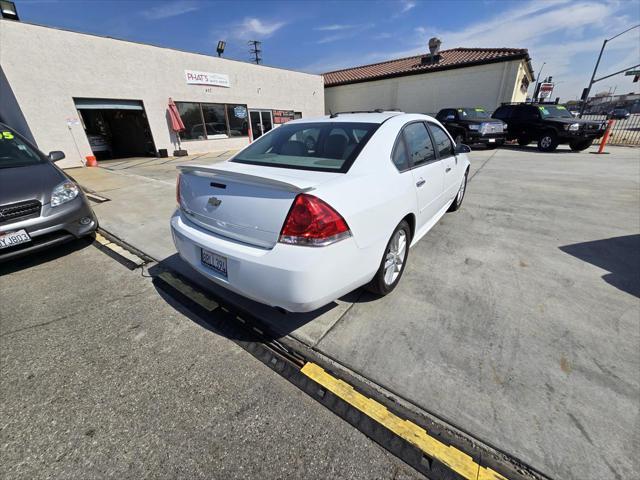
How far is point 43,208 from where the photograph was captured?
315cm

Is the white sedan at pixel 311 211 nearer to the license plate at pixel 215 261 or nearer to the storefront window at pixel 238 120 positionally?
the license plate at pixel 215 261

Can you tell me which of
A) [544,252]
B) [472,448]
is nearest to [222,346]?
[472,448]

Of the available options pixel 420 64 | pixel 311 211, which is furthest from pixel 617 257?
pixel 420 64

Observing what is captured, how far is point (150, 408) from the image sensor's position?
5.57ft

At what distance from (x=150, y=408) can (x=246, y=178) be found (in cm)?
152

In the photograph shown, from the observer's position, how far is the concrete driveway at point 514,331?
1.56 metres

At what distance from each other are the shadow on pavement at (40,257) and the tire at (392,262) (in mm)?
3633

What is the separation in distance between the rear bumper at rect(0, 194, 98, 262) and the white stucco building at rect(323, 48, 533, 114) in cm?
1742

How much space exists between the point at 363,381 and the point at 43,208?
12.3ft

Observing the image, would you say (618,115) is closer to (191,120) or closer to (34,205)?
(191,120)

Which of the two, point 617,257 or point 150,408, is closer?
point 150,408

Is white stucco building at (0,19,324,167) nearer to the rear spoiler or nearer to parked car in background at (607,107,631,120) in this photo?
the rear spoiler

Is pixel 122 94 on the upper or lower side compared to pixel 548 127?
upper

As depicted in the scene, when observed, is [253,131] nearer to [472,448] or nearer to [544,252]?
[544,252]
